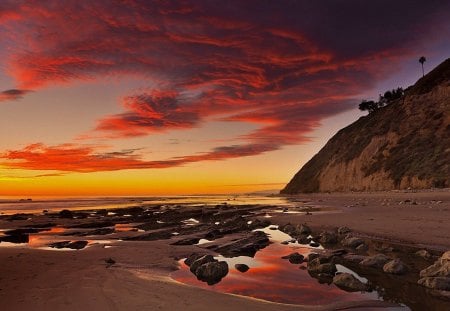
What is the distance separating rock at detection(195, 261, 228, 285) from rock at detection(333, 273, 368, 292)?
3.69 meters

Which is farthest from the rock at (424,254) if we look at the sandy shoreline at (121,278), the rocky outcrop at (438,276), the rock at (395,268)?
the rocky outcrop at (438,276)

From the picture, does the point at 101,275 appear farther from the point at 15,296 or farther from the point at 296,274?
the point at 296,274

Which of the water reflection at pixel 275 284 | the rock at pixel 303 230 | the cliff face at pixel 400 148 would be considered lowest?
the water reflection at pixel 275 284

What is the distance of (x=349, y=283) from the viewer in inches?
422

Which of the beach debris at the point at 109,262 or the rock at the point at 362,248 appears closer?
the beach debris at the point at 109,262

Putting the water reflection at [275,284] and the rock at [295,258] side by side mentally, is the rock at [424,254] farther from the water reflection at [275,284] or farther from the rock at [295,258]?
the water reflection at [275,284]

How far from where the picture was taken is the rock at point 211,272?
12.2 meters

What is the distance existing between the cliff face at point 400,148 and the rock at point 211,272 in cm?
5395

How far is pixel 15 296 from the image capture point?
9.94m

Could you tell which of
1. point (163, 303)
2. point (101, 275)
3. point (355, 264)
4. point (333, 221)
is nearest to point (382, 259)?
point (355, 264)

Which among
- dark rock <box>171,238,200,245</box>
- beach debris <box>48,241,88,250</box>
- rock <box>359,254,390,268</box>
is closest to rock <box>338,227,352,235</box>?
rock <box>359,254,390,268</box>

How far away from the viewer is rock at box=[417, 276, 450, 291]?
1009 centimetres

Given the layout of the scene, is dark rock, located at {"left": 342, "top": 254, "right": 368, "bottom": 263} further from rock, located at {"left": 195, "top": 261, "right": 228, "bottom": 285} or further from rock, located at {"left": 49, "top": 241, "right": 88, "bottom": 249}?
rock, located at {"left": 49, "top": 241, "right": 88, "bottom": 249}

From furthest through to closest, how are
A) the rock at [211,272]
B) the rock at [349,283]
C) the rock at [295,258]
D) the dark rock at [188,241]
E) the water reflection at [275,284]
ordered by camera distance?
the dark rock at [188,241], the rock at [295,258], the rock at [211,272], the rock at [349,283], the water reflection at [275,284]
